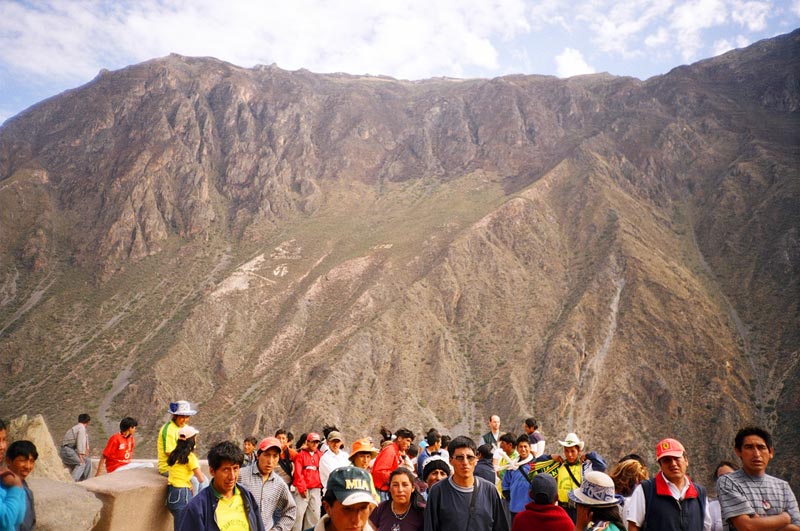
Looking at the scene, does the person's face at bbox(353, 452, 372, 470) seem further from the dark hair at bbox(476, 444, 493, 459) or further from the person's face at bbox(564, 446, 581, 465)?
the person's face at bbox(564, 446, 581, 465)

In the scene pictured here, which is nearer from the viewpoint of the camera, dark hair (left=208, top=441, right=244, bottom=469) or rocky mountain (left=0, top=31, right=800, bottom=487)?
dark hair (left=208, top=441, right=244, bottom=469)

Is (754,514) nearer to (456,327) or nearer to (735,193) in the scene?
(456,327)

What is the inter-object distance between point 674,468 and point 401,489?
8.74ft

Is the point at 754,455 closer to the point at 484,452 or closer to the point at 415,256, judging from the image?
the point at 484,452

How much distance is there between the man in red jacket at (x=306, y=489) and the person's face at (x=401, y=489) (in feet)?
12.9

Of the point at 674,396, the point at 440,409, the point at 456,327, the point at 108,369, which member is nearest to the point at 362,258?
the point at 456,327

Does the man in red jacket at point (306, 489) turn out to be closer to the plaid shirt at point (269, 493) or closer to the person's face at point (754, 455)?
the plaid shirt at point (269, 493)

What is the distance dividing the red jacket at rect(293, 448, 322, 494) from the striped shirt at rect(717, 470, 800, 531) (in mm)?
6000

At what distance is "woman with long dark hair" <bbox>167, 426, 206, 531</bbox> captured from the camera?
5988mm

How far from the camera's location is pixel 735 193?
80438 millimetres

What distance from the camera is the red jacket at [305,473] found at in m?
8.97

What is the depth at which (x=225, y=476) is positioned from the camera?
455 centimetres

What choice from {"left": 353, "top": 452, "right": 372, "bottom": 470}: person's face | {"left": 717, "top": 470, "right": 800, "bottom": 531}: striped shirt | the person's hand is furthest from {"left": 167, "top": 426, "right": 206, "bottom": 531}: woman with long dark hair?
{"left": 717, "top": 470, "right": 800, "bottom": 531}: striped shirt

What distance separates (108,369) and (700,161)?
91.7 metres
